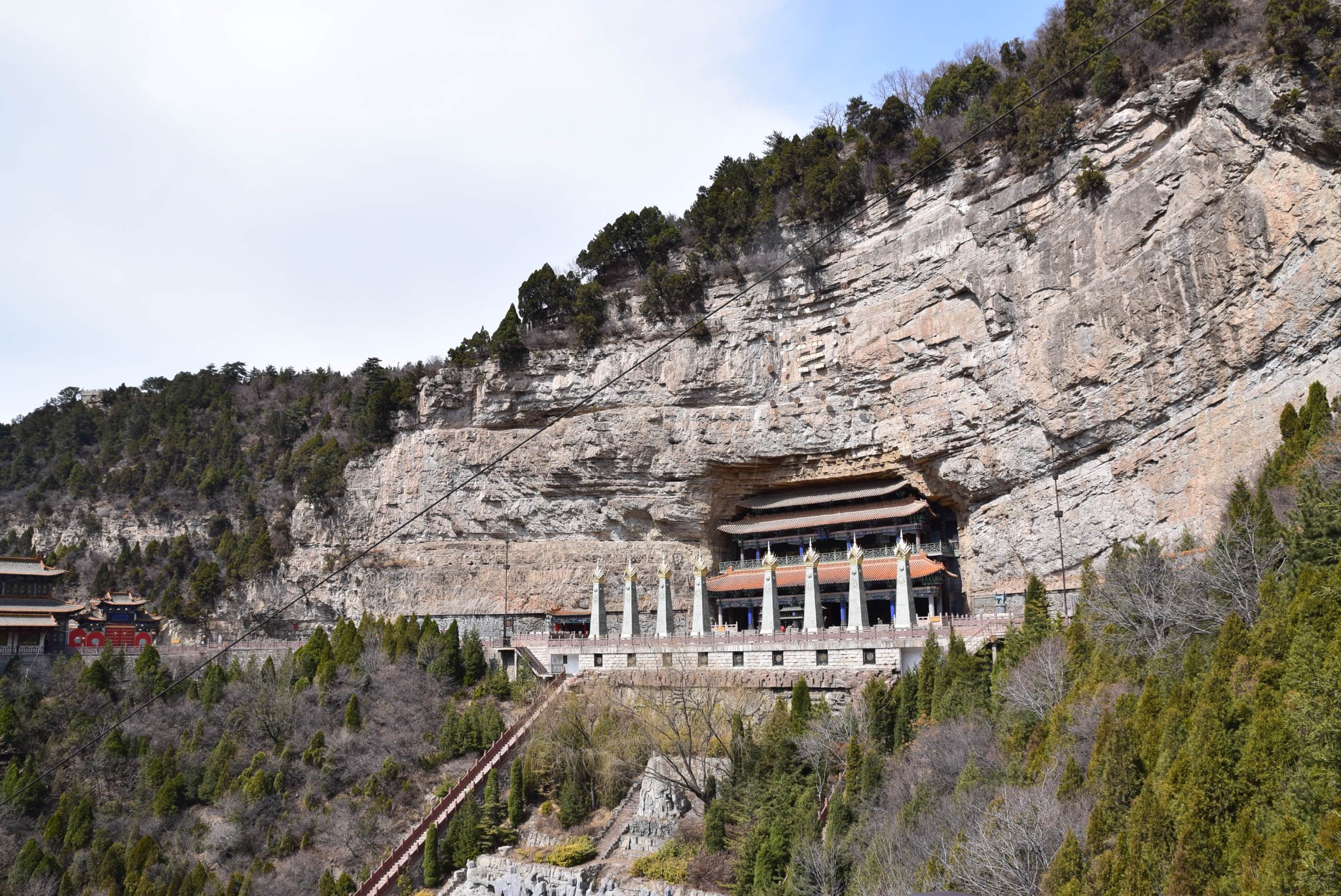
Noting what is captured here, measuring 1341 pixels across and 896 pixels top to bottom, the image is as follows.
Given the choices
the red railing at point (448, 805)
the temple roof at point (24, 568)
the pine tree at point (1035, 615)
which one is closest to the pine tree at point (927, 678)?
the pine tree at point (1035, 615)

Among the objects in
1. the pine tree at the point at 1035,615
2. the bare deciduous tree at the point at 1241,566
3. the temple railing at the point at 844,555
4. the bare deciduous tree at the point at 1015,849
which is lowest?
the bare deciduous tree at the point at 1015,849

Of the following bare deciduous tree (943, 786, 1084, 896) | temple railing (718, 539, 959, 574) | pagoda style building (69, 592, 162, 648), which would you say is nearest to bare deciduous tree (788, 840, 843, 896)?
bare deciduous tree (943, 786, 1084, 896)

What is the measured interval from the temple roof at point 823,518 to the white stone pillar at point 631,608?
5464 mm

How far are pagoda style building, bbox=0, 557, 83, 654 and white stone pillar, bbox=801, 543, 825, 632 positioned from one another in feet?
97.7

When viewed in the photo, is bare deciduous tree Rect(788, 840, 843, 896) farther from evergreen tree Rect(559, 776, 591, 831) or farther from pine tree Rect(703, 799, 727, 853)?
evergreen tree Rect(559, 776, 591, 831)

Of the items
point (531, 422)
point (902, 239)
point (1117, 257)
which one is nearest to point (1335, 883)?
point (1117, 257)

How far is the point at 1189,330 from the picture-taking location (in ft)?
87.2

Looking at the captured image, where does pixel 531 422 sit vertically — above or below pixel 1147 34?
below

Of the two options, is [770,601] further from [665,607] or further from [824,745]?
[824,745]

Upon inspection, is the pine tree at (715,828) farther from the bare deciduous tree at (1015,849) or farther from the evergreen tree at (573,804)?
the bare deciduous tree at (1015,849)

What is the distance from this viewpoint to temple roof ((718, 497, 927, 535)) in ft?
122

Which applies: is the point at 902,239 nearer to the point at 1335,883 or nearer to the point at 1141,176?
the point at 1141,176

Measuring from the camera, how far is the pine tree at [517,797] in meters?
25.7

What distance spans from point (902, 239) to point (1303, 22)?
43.3 ft
